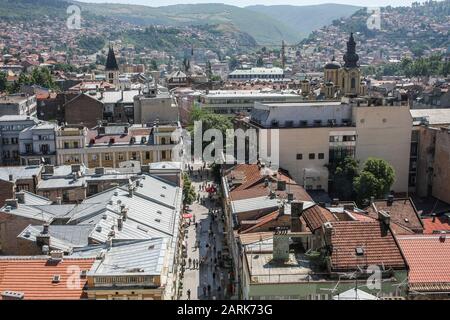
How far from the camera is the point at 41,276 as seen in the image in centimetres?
2133

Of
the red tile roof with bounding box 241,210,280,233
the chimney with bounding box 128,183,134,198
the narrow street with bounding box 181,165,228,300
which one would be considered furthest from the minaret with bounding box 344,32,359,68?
the red tile roof with bounding box 241,210,280,233

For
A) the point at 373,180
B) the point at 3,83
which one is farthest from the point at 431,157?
the point at 3,83

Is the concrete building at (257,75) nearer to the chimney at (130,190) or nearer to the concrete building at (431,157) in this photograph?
the concrete building at (431,157)

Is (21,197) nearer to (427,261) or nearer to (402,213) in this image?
(427,261)

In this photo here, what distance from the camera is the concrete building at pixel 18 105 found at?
66.2 meters

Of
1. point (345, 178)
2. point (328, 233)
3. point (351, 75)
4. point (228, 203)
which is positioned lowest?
point (345, 178)

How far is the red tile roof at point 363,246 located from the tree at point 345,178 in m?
25.0

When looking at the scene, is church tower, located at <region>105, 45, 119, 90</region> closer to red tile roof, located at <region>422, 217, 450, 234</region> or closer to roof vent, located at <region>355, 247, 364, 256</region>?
red tile roof, located at <region>422, 217, 450, 234</region>

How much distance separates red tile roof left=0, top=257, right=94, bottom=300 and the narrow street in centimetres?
869

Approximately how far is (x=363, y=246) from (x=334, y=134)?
28.8m

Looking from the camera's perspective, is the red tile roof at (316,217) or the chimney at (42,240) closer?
the chimney at (42,240)

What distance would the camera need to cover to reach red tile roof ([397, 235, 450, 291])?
2195cm

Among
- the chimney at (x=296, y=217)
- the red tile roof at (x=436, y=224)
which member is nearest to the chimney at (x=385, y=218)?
the chimney at (x=296, y=217)

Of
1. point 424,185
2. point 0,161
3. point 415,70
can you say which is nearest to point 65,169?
point 0,161
